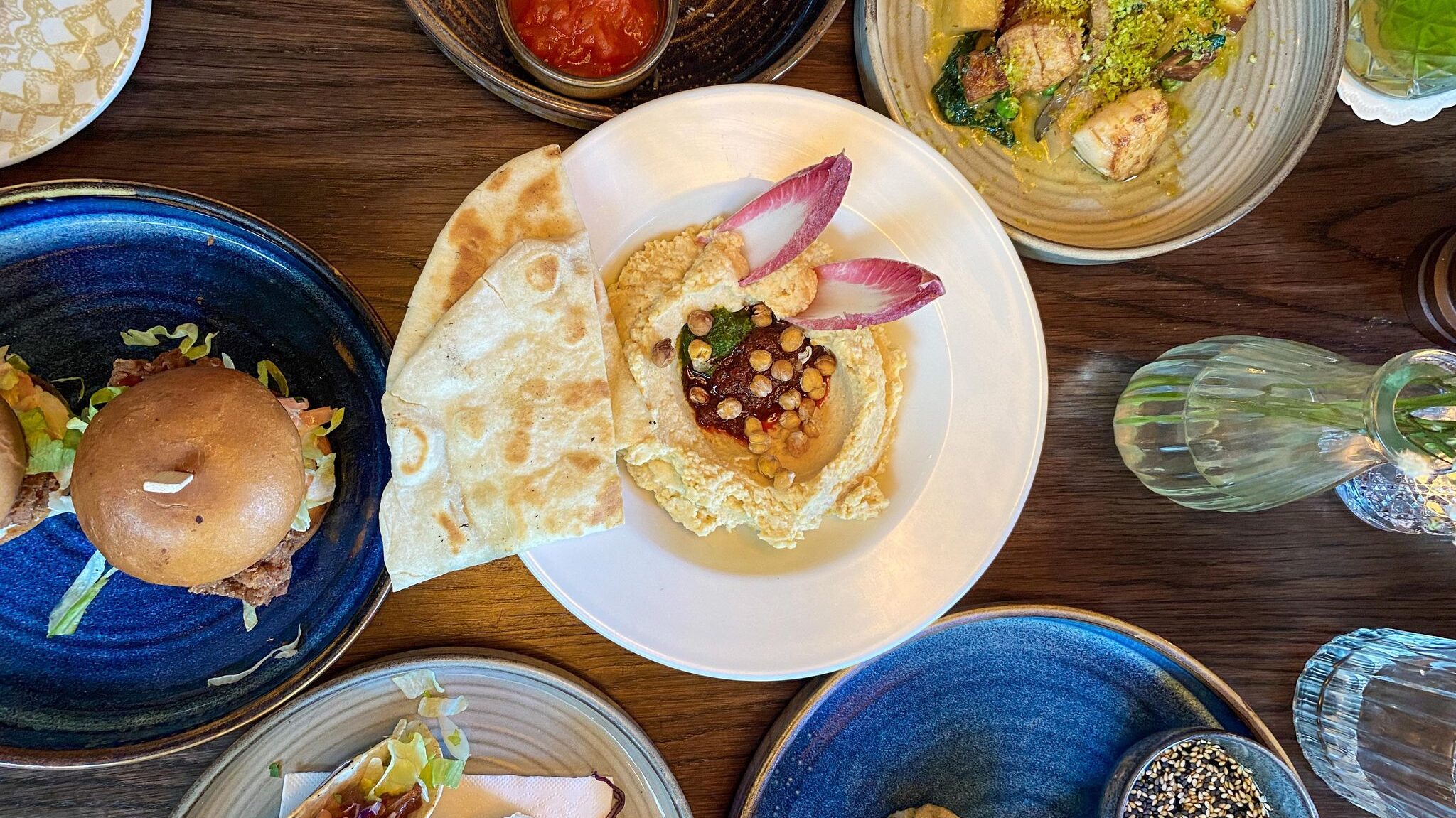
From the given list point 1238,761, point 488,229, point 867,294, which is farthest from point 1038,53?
point 1238,761

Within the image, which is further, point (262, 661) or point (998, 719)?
point (998, 719)

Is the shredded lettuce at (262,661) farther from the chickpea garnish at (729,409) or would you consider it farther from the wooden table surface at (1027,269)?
the chickpea garnish at (729,409)

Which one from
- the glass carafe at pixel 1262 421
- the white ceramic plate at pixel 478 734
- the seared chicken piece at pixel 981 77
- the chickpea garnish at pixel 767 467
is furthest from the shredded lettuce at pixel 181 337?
the glass carafe at pixel 1262 421

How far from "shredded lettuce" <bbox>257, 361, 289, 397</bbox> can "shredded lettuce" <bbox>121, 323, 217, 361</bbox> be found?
119 mm

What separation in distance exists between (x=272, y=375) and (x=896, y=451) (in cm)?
152

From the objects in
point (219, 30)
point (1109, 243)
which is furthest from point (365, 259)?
point (1109, 243)

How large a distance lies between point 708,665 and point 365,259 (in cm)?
129

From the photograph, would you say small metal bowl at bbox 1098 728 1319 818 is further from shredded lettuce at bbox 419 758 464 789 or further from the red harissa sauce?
the red harissa sauce

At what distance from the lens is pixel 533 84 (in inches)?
77.5

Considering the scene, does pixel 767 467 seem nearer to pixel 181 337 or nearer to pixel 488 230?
pixel 488 230

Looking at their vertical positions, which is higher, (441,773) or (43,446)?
(43,446)

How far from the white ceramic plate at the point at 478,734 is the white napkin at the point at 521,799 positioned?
0.02 metres

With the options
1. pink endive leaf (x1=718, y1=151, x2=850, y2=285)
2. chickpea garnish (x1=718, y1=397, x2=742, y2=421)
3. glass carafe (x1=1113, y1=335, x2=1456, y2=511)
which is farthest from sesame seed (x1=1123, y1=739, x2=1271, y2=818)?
pink endive leaf (x1=718, y1=151, x2=850, y2=285)

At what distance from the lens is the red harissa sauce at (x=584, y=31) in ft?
6.27
